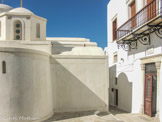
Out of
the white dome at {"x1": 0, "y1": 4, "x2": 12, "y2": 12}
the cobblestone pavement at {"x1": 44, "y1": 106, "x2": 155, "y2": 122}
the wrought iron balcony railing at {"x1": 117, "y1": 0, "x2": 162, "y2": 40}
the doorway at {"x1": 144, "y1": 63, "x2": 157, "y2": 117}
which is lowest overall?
the cobblestone pavement at {"x1": 44, "y1": 106, "x2": 155, "y2": 122}

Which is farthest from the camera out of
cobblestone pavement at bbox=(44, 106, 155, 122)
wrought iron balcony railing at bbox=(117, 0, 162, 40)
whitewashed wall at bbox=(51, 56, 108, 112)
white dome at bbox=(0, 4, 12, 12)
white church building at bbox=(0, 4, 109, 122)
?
white dome at bbox=(0, 4, 12, 12)

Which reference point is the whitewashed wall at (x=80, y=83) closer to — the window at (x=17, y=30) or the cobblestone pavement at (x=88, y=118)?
the cobblestone pavement at (x=88, y=118)

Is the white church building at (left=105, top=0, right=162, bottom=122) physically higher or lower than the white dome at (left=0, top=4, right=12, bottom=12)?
lower

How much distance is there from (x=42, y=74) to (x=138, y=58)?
19.1 feet

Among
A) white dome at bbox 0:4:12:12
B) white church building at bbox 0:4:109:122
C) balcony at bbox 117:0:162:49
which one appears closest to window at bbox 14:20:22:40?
white church building at bbox 0:4:109:122

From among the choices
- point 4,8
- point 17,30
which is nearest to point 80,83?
point 17,30

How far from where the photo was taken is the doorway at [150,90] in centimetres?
796

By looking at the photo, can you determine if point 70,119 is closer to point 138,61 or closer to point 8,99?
point 8,99

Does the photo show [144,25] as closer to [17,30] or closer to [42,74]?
[42,74]

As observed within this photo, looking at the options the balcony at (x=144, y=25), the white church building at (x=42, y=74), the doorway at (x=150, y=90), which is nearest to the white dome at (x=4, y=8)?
the white church building at (x=42, y=74)

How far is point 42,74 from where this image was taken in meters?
6.53

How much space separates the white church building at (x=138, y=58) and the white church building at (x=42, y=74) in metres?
2.34

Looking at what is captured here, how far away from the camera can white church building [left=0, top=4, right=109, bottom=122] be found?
555 cm

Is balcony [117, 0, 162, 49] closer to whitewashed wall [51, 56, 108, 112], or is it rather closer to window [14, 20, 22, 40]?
whitewashed wall [51, 56, 108, 112]
